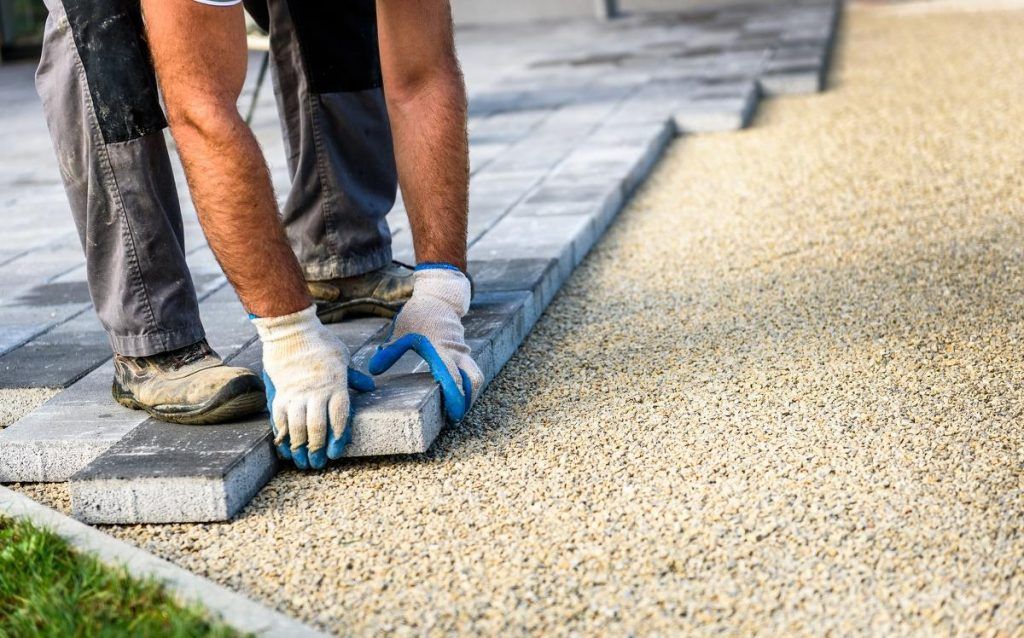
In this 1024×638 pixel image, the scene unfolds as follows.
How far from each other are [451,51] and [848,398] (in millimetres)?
1121

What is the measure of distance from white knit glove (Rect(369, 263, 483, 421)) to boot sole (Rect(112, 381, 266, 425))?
0.84 ft

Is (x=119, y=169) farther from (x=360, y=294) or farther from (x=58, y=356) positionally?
(x=360, y=294)

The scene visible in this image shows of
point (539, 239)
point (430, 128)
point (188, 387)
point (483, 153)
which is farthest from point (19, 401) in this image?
point (483, 153)

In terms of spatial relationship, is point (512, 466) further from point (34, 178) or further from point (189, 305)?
point (34, 178)

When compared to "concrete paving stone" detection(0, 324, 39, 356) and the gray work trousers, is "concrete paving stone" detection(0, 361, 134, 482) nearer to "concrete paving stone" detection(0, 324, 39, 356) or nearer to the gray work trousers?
the gray work trousers

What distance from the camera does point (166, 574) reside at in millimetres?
1872

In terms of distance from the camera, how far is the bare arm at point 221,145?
214 cm

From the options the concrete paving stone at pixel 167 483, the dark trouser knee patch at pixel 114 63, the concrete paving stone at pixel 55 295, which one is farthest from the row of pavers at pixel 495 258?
the dark trouser knee patch at pixel 114 63

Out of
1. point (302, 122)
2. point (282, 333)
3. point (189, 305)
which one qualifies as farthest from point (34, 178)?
point (282, 333)

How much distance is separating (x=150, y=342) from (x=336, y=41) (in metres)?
0.93

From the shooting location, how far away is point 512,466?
91.0 inches

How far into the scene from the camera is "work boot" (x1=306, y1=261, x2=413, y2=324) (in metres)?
3.01

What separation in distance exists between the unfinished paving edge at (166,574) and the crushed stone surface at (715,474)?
108 mm

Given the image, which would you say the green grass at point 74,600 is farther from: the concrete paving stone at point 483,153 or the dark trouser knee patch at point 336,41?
the concrete paving stone at point 483,153
